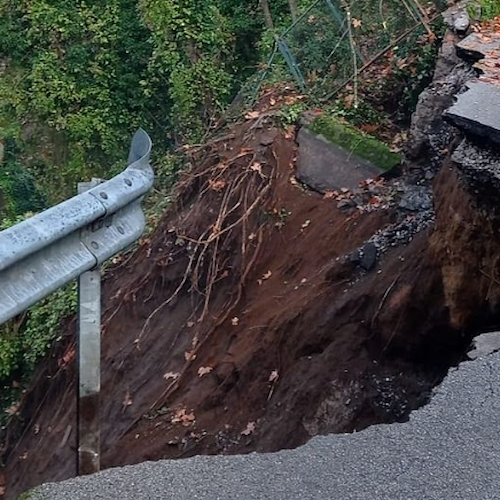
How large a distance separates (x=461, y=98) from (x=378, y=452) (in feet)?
9.10

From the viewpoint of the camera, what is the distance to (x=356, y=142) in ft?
28.6

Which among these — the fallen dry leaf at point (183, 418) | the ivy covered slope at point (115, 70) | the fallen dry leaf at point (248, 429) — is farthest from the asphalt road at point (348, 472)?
the ivy covered slope at point (115, 70)

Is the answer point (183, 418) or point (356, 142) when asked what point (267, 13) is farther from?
point (183, 418)

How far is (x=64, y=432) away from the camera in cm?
859

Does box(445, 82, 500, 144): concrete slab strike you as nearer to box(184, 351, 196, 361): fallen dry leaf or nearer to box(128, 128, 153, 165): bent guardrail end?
box(128, 128, 153, 165): bent guardrail end

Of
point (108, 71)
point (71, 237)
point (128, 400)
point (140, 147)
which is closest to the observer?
point (71, 237)

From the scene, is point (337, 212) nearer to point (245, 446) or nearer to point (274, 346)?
point (274, 346)

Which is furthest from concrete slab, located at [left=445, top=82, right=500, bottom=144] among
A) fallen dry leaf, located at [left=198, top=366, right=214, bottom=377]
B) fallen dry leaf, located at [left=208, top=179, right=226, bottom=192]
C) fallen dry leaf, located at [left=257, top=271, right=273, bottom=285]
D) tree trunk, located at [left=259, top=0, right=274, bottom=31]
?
tree trunk, located at [left=259, top=0, right=274, bottom=31]

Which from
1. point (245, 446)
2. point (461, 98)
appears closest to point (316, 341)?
point (245, 446)

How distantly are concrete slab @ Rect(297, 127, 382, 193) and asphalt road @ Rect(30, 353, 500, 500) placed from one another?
544 centimetres

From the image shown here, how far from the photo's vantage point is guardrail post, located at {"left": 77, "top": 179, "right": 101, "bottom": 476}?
3.07m

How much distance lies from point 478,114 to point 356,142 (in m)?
4.01

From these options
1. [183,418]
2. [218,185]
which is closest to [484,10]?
[218,185]

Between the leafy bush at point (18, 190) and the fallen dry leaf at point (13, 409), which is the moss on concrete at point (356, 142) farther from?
the leafy bush at point (18, 190)
